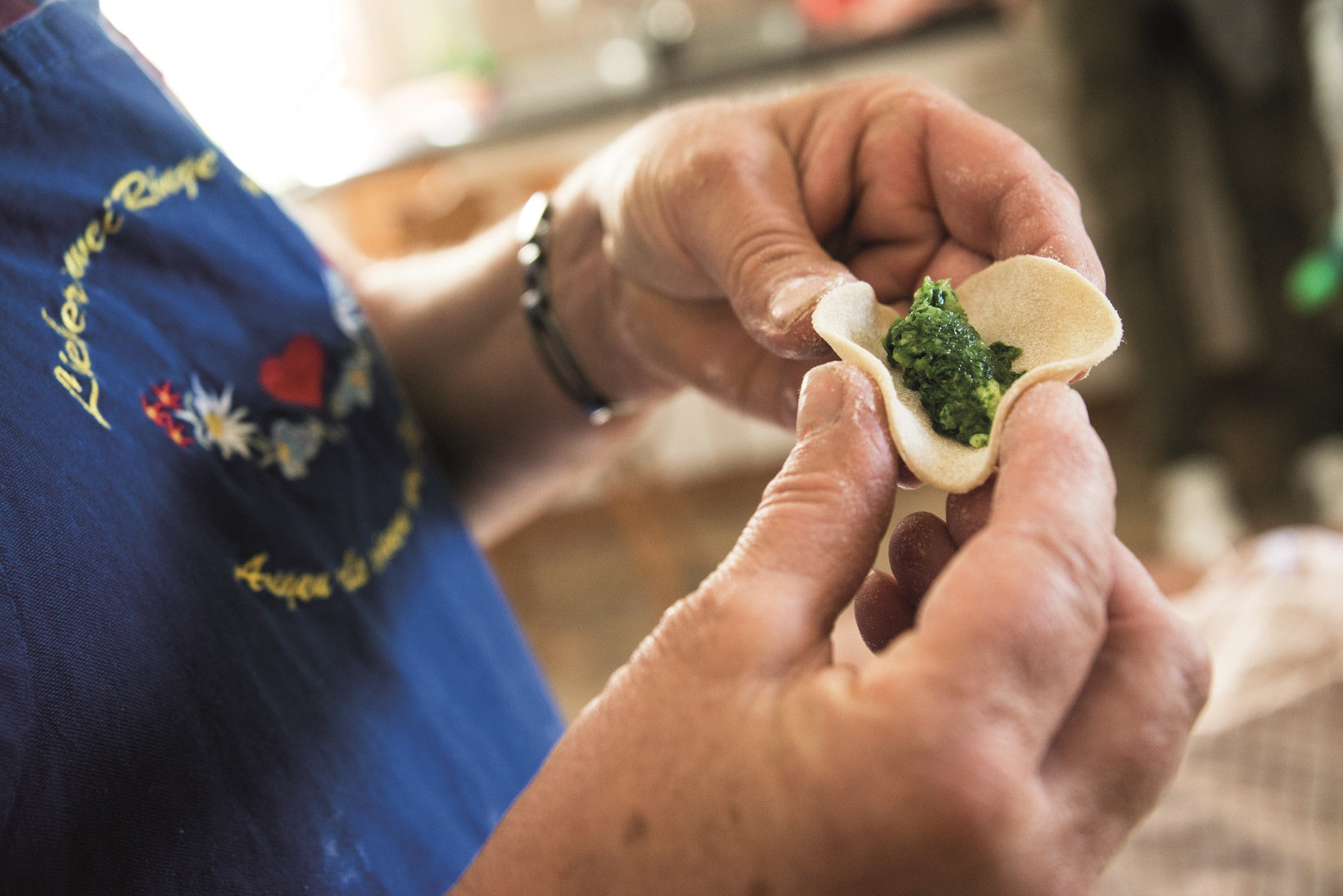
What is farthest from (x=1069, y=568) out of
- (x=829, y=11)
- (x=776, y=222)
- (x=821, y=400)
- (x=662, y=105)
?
(x=829, y=11)

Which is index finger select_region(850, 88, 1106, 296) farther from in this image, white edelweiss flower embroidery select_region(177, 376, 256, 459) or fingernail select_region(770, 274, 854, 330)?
white edelweiss flower embroidery select_region(177, 376, 256, 459)

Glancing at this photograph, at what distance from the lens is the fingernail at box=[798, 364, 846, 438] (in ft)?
1.88

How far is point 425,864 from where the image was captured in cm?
70

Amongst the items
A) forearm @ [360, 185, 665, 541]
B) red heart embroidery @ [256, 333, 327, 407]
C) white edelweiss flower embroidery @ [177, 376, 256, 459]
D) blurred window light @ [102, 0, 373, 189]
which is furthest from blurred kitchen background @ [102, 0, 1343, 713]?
white edelweiss flower embroidery @ [177, 376, 256, 459]

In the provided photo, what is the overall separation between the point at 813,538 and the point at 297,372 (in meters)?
0.54

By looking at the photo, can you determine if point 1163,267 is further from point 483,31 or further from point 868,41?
point 483,31

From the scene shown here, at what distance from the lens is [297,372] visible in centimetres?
83

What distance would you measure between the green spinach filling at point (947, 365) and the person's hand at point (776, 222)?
0.07 m

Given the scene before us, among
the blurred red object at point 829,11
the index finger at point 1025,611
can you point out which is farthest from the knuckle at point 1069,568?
the blurred red object at point 829,11

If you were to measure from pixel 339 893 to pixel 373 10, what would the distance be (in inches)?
160

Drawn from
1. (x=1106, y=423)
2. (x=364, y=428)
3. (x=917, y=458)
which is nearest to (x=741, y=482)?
(x=1106, y=423)

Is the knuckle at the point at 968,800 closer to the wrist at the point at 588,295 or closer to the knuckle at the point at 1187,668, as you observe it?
the knuckle at the point at 1187,668

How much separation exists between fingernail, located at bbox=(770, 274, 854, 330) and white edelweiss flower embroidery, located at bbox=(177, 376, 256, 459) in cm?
44

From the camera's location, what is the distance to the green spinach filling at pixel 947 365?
0.71m
